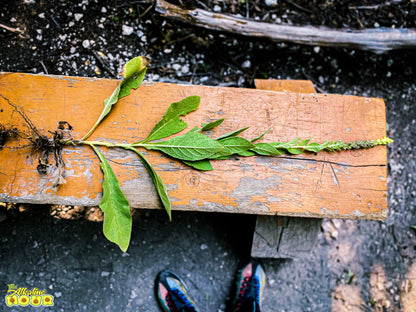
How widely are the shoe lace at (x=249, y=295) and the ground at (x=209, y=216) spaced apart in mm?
120

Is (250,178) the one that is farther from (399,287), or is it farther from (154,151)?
(399,287)

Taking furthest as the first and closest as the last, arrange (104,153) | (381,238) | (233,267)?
(381,238) < (233,267) < (104,153)

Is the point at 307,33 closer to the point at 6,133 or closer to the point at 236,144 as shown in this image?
the point at 236,144

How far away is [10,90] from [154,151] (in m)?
0.83

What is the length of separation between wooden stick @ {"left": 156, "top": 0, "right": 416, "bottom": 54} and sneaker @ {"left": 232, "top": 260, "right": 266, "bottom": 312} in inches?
65.5

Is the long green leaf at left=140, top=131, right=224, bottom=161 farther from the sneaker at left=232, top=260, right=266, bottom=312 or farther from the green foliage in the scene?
the sneaker at left=232, top=260, right=266, bottom=312

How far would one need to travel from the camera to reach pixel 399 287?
96.7 inches

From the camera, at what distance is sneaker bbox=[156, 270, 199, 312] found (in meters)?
2.14

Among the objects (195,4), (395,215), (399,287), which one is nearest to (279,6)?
(195,4)

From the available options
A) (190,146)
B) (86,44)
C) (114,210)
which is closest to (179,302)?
(114,210)

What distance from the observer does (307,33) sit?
211 cm

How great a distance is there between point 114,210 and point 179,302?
104cm


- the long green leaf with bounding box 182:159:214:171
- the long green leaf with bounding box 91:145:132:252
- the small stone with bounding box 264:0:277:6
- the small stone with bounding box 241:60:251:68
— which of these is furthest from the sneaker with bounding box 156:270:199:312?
the small stone with bounding box 264:0:277:6

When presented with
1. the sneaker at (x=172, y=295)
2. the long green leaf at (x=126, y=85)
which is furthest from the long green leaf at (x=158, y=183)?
the sneaker at (x=172, y=295)
